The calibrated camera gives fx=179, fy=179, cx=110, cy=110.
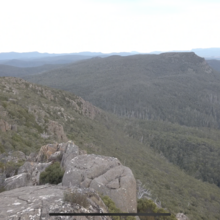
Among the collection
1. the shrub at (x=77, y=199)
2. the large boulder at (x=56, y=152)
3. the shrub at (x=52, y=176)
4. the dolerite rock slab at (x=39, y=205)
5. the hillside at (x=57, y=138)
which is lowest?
the hillside at (x=57, y=138)

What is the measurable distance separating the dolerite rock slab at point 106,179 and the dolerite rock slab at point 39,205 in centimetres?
272

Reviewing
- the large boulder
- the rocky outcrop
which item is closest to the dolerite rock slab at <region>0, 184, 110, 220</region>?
the large boulder

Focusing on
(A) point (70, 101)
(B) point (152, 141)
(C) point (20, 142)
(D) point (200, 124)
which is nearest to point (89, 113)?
(A) point (70, 101)

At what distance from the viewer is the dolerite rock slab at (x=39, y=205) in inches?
246

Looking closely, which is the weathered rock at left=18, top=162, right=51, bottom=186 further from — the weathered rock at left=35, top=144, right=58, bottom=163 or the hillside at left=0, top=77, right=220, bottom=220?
the hillside at left=0, top=77, right=220, bottom=220

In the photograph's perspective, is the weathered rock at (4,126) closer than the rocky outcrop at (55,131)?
Yes

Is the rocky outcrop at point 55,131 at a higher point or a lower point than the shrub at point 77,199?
lower

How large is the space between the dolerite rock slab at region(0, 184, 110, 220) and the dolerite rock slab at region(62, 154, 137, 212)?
2.72 m

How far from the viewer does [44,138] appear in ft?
93.4

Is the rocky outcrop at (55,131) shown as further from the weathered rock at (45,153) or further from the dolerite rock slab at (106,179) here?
the dolerite rock slab at (106,179)

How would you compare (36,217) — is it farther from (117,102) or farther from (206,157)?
(117,102)

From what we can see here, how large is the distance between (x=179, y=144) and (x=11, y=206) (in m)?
97.1

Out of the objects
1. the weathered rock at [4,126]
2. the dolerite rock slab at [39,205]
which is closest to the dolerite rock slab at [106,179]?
the dolerite rock slab at [39,205]

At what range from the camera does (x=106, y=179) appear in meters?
11.2
